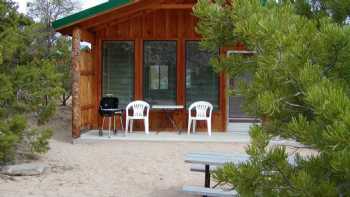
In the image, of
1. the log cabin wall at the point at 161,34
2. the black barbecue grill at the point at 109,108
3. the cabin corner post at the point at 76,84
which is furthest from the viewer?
the log cabin wall at the point at 161,34

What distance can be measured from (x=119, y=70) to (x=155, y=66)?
853 mm

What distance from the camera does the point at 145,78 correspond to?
1258 centimetres

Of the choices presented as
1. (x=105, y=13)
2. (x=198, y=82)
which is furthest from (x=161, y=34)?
(x=105, y=13)

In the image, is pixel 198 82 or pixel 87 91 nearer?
pixel 87 91

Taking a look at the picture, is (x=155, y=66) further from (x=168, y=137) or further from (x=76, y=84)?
(x=76, y=84)

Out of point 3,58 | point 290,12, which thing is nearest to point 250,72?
point 290,12

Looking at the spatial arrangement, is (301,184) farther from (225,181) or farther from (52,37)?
(52,37)

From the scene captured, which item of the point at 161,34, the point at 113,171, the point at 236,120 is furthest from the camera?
the point at 236,120

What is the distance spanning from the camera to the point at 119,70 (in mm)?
Result: 12609

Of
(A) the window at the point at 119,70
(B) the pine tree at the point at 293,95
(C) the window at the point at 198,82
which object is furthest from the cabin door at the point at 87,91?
Result: (B) the pine tree at the point at 293,95

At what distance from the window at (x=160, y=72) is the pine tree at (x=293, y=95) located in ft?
33.6

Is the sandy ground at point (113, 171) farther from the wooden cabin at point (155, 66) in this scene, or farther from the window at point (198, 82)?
the window at point (198, 82)

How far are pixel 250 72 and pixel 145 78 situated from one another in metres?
10.2

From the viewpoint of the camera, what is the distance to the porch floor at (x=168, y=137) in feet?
36.6
